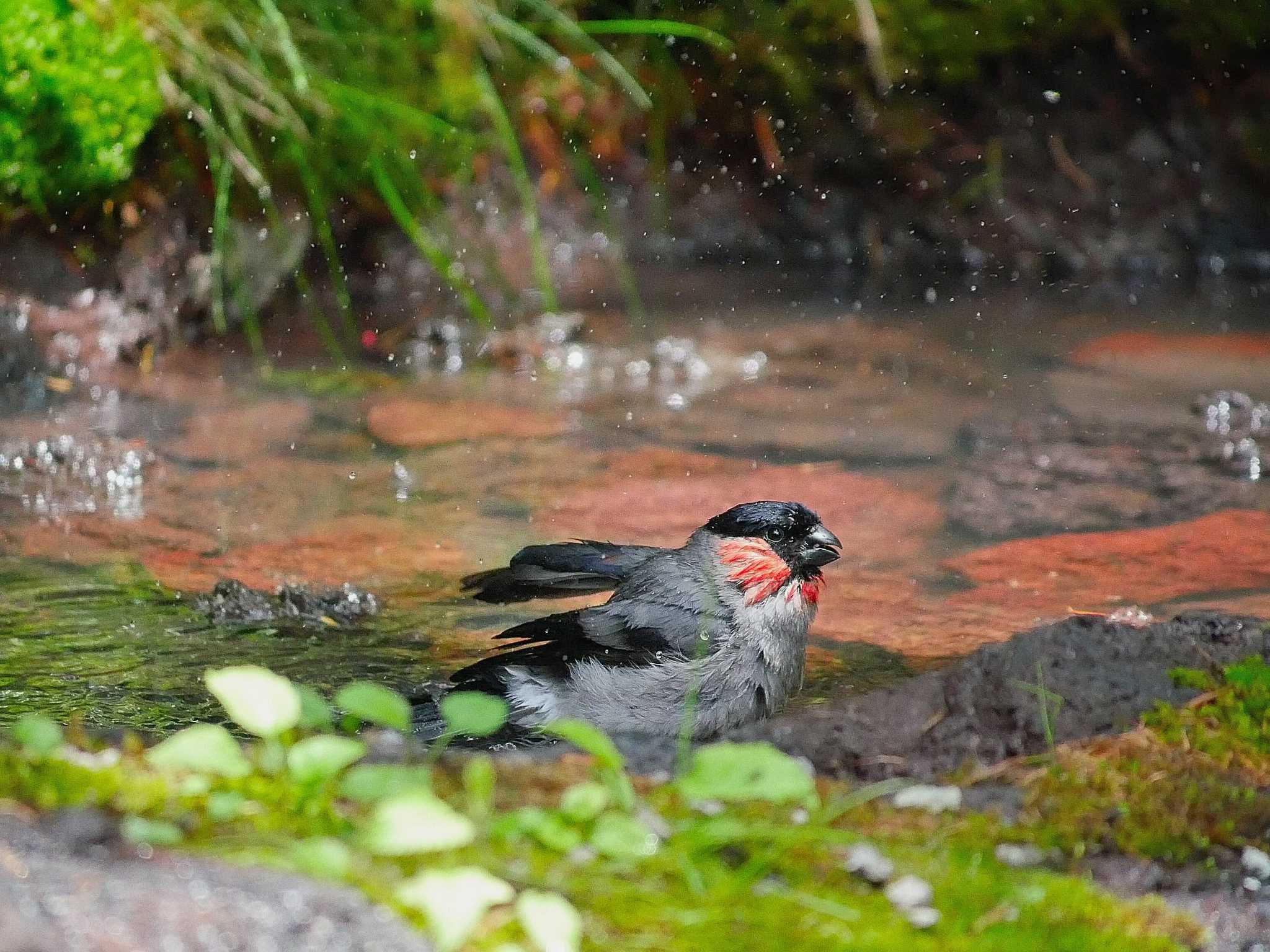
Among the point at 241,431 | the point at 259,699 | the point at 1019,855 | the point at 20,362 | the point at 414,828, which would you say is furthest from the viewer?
the point at 20,362

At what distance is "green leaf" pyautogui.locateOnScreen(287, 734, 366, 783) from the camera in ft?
6.64

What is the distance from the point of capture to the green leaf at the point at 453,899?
1.67 metres

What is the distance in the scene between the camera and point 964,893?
6.63ft

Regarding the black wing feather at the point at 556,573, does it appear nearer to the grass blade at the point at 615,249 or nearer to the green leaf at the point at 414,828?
the green leaf at the point at 414,828

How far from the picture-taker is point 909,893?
6.57ft

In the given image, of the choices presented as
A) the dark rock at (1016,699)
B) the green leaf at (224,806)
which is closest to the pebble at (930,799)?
the dark rock at (1016,699)

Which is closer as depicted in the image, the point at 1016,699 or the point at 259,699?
the point at 259,699

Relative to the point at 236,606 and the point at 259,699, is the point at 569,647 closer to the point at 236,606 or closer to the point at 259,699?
the point at 236,606

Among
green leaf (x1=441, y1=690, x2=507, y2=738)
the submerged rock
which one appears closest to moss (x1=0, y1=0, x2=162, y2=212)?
the submerged rock

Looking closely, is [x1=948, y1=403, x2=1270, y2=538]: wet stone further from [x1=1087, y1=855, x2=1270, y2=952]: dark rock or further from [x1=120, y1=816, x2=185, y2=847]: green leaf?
[x1=120, y1=816, x2=185, y2=847]: green leaf

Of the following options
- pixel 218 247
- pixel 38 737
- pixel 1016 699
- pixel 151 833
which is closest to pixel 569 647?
pixel 1016 699

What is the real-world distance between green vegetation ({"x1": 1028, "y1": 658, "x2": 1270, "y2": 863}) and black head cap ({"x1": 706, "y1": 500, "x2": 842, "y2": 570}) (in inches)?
59.1

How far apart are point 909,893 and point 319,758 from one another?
0.85 m

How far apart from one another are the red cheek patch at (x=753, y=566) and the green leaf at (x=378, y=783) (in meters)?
1.97
